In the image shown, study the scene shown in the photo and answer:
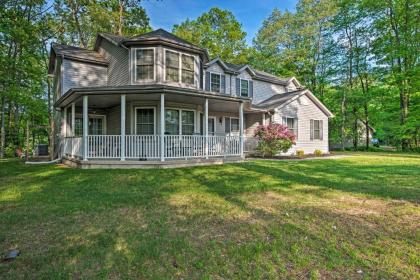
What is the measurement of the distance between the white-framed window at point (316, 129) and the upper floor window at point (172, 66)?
37.4ft

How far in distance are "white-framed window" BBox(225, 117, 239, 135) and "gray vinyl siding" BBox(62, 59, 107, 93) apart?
26.6ft

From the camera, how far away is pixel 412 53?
72.5 feet

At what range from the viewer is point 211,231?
380cm

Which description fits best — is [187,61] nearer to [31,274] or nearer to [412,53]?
[31,274]

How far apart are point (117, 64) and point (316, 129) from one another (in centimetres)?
1486

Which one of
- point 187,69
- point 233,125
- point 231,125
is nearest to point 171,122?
point 187,69

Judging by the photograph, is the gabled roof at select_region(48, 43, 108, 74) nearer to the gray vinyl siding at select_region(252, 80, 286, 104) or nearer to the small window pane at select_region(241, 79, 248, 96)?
the small window pane at select_region(241, 79, 248, 96)

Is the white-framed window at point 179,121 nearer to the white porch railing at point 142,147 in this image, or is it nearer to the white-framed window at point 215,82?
the white porch railing at point 142,147

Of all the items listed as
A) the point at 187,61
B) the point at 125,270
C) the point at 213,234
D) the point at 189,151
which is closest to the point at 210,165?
the point at 189,151

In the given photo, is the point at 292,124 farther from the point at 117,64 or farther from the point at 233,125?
the point at 117,64

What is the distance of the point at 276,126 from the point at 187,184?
1008 centimetres

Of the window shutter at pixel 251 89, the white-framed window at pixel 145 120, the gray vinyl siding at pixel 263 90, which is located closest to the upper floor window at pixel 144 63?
the white-framed window at pixel 145 120

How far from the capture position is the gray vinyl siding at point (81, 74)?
45.1 feet

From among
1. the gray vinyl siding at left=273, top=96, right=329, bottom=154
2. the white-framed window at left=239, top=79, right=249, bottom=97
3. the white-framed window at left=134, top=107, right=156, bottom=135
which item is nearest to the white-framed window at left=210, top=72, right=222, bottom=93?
the white-framed window at left=239, top=79, right=249, bottom=97
